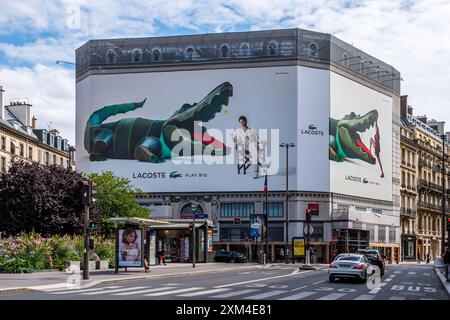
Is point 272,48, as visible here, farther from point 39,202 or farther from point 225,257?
point 39,202

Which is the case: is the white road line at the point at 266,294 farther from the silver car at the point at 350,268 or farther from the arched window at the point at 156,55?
the arched window at the point at 156,55

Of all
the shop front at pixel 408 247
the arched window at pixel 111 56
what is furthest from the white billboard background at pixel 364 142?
the arched window at pixel 111 56

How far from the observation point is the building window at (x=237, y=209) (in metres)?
86.1

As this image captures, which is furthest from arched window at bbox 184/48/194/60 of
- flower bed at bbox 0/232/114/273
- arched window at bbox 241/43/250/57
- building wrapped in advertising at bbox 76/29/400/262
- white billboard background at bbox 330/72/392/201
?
flower bed at bbox 0/232/114/273

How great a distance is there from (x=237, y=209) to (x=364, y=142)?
71.6 feet

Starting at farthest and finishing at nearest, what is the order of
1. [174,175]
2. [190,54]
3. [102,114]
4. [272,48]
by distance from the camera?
[102,114] < [190,54] < [174,175] < [272,48]

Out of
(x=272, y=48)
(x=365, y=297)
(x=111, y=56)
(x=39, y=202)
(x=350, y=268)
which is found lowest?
(x=365, y=297)

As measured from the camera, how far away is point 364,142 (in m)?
94.5

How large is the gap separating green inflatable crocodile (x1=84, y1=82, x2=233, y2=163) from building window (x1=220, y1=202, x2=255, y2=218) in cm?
696

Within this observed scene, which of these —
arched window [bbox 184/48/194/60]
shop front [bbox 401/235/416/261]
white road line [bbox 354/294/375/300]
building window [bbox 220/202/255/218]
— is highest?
arched window [bbox 184/48/194/60]

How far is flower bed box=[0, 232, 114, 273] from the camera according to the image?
3321 centimetres

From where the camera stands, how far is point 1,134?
270ft

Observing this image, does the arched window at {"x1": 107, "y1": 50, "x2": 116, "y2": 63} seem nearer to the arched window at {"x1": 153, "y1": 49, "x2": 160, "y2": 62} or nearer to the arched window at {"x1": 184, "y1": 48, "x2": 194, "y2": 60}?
the arched window at {"x1": 153, "y1": 49, "x2": 160, "y2": 62}

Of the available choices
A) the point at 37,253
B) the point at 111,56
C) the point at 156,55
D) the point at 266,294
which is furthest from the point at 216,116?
the point at 266,294
